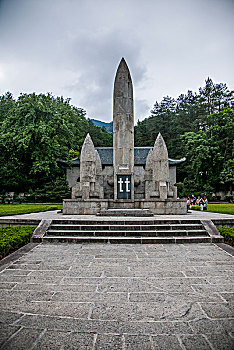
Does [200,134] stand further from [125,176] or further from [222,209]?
[125,176]

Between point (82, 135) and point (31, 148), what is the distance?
44.7 ft

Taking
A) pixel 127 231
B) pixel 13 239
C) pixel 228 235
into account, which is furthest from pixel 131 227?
pixel 13 239

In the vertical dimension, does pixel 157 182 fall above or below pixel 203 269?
above

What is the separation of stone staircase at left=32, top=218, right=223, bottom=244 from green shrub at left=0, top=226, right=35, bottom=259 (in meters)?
0.27

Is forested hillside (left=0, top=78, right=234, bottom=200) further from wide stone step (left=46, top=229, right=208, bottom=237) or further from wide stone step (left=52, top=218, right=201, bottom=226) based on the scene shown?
wide stone step (left=46, top=229, right=208, bottom=237)

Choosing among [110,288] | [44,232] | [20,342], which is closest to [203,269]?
[110,288]

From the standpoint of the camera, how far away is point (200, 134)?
34750 mm

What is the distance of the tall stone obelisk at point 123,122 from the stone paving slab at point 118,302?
7.29m

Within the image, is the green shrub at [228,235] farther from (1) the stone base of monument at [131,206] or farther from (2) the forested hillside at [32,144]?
(2) the forested hillside at [32,144]

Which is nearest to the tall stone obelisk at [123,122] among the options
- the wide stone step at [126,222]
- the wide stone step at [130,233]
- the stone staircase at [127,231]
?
the wide stone step at [126,222]

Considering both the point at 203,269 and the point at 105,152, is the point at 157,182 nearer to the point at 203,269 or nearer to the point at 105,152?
the point at 203,269

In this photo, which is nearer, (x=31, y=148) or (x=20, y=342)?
(x=20, y=342)

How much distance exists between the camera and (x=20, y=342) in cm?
230

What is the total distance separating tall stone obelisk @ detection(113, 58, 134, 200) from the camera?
1239cm
